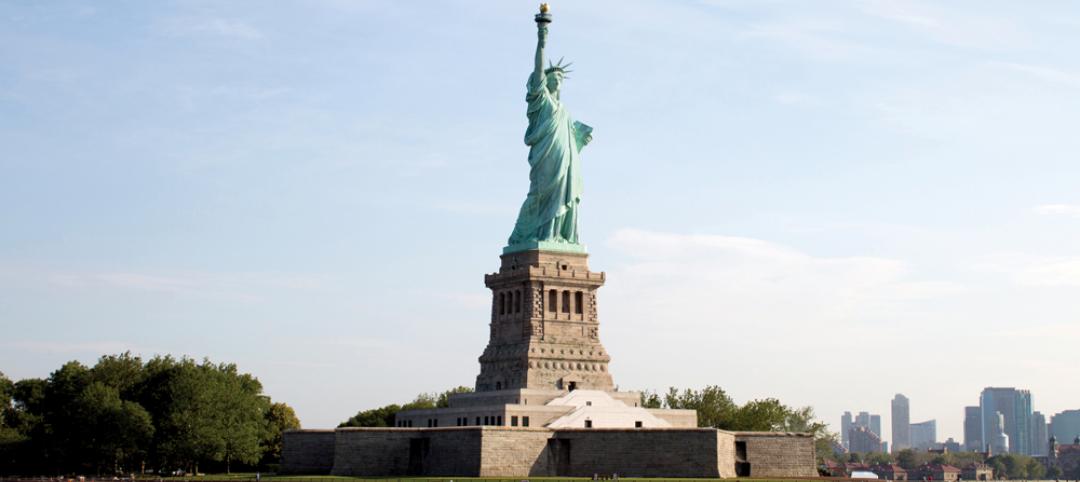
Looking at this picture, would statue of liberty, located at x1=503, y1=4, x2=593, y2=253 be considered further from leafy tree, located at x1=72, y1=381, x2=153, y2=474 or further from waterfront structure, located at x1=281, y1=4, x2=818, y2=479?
leafy tree, located at x1=72, y1=381, x2=153, y2=474

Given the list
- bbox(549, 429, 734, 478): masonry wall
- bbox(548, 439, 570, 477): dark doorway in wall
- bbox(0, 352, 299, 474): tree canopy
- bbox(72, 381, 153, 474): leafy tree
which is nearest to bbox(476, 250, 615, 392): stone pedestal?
bbox(548, 439, 570, 477): dark doorway in wall

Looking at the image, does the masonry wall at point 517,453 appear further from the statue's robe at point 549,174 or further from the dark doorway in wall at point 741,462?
the statue's robe at point 549,174

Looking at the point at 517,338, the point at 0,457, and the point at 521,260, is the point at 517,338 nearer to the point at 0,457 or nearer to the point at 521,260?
the point at 521,260

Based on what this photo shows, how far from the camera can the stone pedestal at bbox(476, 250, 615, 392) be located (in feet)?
303

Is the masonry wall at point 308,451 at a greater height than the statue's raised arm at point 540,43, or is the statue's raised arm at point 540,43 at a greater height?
the statue's raised arm at point 540,43

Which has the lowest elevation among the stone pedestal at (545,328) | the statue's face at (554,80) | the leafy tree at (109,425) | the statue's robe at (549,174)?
the leafy tree at (109,425)

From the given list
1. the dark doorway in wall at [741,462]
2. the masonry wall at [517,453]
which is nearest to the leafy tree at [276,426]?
the masonry wall at [517,453]

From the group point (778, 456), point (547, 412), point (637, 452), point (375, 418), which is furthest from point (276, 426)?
point (778, 456)

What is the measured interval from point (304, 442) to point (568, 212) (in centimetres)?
2342

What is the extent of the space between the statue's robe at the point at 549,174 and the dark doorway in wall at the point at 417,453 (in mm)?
18131

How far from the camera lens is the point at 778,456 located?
82812 mm

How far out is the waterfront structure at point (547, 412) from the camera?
80625mm

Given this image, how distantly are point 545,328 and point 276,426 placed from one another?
27212 millimetres

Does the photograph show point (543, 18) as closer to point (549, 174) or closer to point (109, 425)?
point (549, 174)
